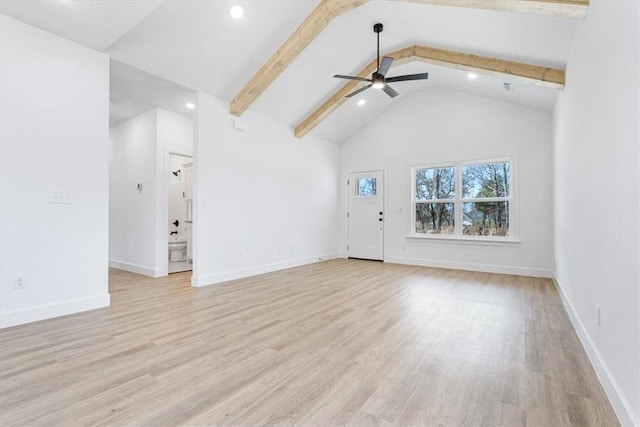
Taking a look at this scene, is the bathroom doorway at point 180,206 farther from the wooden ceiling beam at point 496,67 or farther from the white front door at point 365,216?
the wooden ceiling beam at point 496,67

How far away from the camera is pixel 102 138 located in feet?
11.6

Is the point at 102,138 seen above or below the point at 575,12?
below

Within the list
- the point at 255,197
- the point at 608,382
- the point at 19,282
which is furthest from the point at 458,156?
the point at 19,282

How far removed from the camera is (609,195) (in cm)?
186

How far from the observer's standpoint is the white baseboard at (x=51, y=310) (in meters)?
2.86

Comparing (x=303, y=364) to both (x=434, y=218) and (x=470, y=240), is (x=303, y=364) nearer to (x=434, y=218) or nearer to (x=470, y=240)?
(x=470, y=240)

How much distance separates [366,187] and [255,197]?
3.02 m

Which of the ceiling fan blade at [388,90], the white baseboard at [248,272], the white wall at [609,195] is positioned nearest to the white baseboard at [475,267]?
the white baseboard at [248,272]

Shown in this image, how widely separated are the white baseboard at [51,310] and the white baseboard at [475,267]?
535 centimetres

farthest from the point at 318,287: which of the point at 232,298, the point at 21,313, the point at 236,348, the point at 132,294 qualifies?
the point at 21,313

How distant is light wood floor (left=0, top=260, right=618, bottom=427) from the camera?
1.62 m

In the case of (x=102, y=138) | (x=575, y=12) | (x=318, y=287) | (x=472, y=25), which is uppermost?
(x=472, y=25)

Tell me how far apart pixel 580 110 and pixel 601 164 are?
3.31 ft

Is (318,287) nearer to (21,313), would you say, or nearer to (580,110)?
(21,313)
